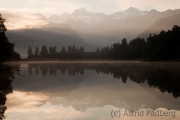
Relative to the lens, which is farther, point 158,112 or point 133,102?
point 133,102

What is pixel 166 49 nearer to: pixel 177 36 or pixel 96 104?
pixel 177 36

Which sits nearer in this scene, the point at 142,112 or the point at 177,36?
the point at 142,112

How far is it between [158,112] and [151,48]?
145 metres

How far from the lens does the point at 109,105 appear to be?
17453mm

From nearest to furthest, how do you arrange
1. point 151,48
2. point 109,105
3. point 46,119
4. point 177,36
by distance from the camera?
point 46,119 < point 109,105 < point 177,36 < point 151,48

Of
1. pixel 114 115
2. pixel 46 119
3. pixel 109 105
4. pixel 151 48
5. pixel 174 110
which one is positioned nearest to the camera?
pixel 46 119

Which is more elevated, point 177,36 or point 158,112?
point 177,36

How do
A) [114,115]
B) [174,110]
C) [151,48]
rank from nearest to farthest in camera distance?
1. [114,115]
2. [174,110]
3. [151,48]

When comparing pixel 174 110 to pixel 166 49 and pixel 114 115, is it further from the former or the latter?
pixel 166 49

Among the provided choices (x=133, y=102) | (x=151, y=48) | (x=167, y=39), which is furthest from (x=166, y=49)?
(x=133, y=102)

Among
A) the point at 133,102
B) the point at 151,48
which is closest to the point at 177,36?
the point at 151,48

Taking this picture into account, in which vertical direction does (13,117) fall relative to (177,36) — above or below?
below

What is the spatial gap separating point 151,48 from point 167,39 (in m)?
19.2

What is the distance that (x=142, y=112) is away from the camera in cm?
1499
